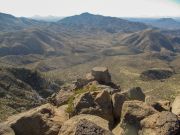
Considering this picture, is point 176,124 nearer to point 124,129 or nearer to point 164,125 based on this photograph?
point 164,125

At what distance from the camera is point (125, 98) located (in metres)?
34.3

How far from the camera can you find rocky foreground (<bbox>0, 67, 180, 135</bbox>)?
79.8 ft

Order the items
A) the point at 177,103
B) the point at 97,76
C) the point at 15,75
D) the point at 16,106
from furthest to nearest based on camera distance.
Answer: the point at 15,75
the point at 16,106
the point at 97,76
the point at 177,103

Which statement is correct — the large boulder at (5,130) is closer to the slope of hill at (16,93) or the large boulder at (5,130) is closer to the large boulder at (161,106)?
the large boulder at (161,106)

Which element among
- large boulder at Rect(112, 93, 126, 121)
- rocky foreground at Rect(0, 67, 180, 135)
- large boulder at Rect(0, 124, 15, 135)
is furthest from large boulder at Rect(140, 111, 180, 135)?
large boulder at Rect(0, 124, 15, 135)

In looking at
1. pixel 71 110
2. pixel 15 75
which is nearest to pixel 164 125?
pixel 71 110

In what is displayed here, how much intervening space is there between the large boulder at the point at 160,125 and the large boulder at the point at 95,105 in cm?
670

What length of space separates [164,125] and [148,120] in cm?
160

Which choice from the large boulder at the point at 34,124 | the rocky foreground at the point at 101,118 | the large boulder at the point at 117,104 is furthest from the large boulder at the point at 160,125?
the large boulder at the point at 34,124

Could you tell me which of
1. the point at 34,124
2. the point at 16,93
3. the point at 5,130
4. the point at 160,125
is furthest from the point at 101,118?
the point at 16,93

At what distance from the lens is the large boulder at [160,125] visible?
24156mm

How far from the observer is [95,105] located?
33.0 m

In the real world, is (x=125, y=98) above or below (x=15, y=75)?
above

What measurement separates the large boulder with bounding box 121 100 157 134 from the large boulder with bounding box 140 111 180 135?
107cm
